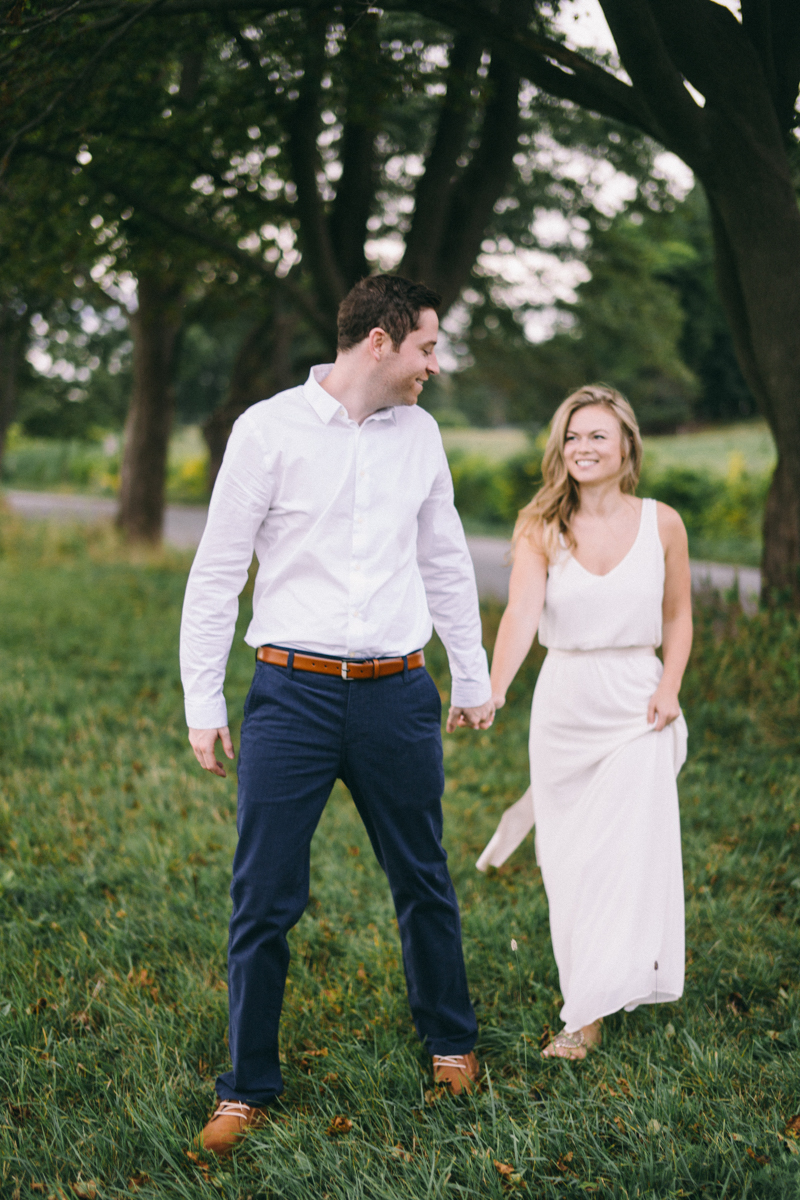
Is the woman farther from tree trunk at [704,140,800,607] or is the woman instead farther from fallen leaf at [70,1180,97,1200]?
tree trunk at [704,140,800,607]

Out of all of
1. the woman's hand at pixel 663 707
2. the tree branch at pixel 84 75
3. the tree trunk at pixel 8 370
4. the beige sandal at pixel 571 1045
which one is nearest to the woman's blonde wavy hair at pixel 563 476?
the woman's hand at pixel 663 707

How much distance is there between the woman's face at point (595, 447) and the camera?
3312 millimetres

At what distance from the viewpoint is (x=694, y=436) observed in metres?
38.8

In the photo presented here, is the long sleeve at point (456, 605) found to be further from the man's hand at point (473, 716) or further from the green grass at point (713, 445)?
the green grass at point (713, 445)

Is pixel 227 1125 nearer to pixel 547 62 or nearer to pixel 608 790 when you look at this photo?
pixel 608 790

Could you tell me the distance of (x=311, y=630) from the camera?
8.55 ft

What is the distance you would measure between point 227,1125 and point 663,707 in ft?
6.09

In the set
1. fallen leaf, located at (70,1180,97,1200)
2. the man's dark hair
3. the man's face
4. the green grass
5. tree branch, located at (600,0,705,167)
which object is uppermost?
the green grass

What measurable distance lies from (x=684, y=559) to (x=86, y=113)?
5.61 metres

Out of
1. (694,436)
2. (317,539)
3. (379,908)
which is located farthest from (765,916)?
(694,436)

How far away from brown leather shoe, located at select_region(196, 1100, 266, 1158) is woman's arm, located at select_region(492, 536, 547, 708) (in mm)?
1490

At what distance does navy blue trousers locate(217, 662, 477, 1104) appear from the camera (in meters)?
2.61

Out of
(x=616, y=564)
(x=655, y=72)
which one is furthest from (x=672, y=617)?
(x=655, y=72)

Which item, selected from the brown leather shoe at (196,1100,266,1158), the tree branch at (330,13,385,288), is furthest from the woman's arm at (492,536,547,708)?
the tree branch at (330,13,385,288)
